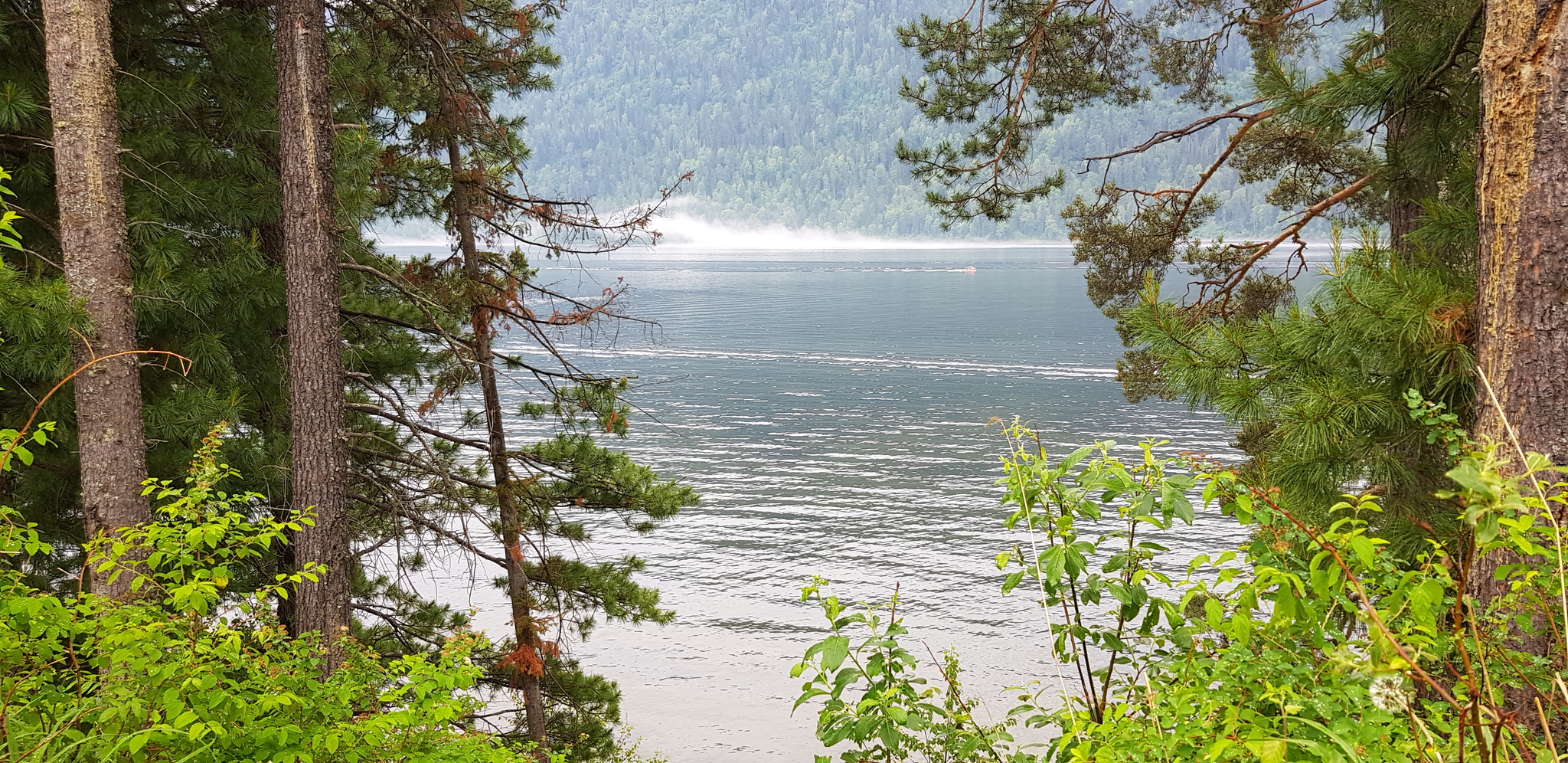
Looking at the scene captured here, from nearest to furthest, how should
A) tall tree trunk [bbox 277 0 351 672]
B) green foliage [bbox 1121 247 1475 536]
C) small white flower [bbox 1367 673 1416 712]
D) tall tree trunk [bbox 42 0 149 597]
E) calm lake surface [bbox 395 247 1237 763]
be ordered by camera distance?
small white flower [bbox 1367 673 1416 712]
green foliage [bbox 1121 247 1475 536]
tall tree trunk [bbox 42 0 149 597]
tall tree trunk [bbox 277 0 351 672]
calm lake surface [bbox 395 247 1237 763]

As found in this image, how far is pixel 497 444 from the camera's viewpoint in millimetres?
9438

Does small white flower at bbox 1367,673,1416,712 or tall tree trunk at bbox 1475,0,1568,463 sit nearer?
small white flower at bbox 1367,673,1416,712

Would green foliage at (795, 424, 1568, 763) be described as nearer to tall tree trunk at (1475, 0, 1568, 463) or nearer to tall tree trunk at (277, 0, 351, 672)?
tall tree trunk at (1475, 0, 1568, 463)

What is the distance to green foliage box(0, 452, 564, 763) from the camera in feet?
8.07

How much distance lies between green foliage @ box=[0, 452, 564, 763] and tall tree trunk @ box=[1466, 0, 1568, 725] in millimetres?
3731

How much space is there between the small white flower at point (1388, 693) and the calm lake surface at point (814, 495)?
6.31 meters

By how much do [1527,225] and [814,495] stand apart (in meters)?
27.4

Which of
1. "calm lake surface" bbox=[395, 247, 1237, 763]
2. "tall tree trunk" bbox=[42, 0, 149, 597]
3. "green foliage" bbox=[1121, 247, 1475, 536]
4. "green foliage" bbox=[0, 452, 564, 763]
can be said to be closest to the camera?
"green foliage" bbox=[0, 452, 564, 763]

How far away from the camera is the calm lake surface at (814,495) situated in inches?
703

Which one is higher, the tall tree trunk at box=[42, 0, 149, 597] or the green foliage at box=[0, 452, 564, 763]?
the tall tree trunk at box=[42, 0, 149, 597]

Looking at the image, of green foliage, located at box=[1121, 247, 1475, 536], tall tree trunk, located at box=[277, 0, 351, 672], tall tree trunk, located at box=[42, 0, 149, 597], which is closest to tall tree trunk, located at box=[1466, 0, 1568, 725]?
green foliage, located at box=[1121, 247, 1475, 536]

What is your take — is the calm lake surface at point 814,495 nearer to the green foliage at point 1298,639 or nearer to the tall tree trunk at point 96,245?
the tall tree trunk at point 96,245

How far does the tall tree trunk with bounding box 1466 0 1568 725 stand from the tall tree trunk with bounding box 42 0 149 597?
20.4 ft

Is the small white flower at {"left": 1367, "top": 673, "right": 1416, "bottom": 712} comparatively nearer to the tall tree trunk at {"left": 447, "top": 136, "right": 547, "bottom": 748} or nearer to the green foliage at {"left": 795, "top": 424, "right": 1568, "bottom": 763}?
the green foliage at {"left": 795, "top": 424, "right": 1568, "bottom": 763}
